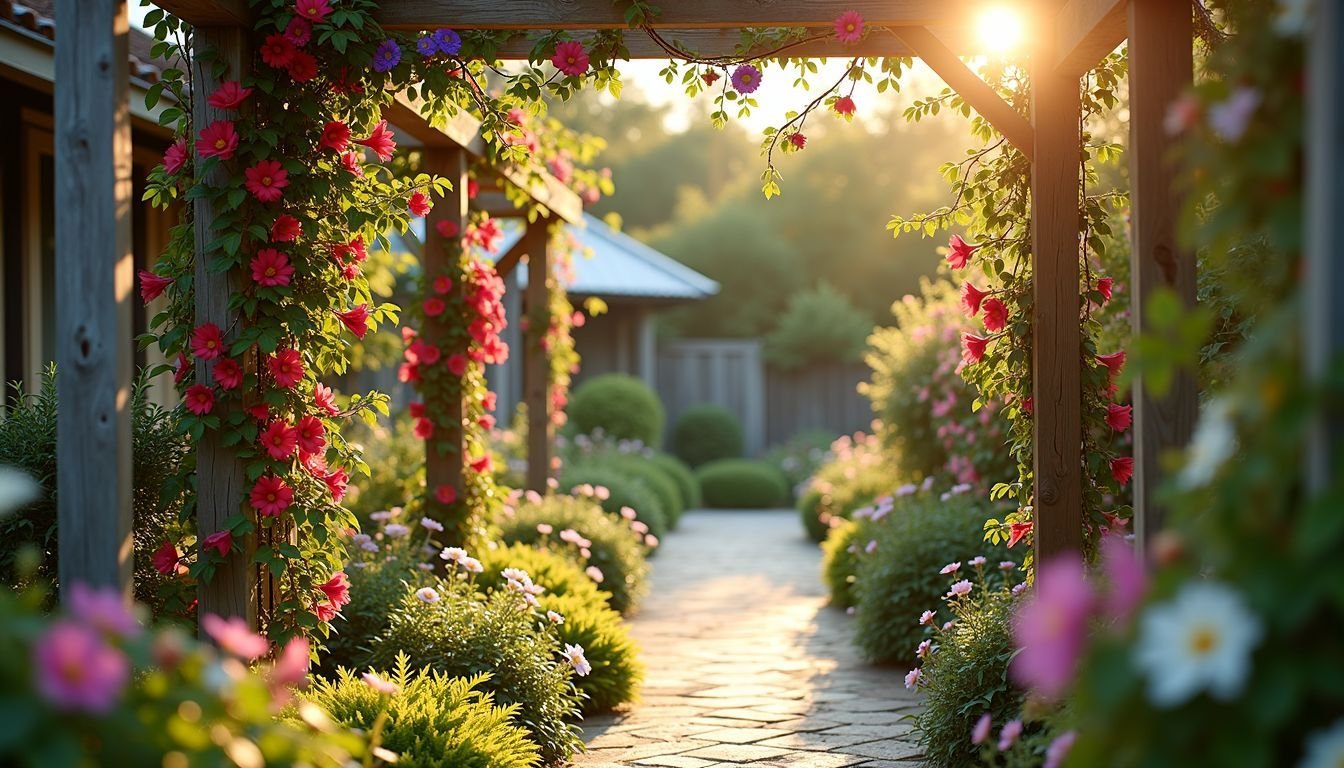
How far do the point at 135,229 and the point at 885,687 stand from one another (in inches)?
176

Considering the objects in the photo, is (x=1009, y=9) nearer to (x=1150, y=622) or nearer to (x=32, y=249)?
(x=1150, y=622)

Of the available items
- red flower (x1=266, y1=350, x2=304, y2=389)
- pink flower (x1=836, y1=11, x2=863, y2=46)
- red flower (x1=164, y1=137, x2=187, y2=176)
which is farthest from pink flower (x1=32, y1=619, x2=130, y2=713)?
pink flower (x1=836, y1=11, x2=863, y2=46)

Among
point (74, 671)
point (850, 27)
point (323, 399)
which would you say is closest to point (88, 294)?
point (323, 399)

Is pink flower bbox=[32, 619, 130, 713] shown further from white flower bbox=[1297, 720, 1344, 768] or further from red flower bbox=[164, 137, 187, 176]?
red flower bbox=[164, 137, 187, 176]

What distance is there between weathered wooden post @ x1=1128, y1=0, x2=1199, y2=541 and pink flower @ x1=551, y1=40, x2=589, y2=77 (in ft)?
5.21

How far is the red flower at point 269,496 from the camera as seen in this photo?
329 centimetres

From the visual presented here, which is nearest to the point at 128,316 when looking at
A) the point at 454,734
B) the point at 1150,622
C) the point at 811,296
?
the point at 454,734

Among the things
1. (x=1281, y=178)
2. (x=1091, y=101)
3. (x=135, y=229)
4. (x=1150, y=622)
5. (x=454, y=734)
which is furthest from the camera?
(x=135, y=229)

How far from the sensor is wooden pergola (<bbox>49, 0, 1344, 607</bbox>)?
2.45m

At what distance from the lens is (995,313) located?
3594 mm

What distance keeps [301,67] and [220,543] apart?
4.35 ft

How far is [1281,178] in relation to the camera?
64.2 inches

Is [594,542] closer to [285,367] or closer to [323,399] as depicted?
[323,399]

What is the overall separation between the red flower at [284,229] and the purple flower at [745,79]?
1435 millimetres
